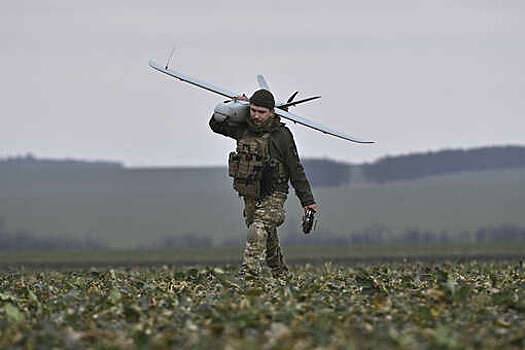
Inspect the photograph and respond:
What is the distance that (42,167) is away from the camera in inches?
4734

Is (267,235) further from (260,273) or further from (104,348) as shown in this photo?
(104,348)

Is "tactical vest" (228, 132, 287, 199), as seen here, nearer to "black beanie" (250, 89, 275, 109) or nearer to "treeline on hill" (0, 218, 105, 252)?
"black beanie" (250, 89, 275, 109)

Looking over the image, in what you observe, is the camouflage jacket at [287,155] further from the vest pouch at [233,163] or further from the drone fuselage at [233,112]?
the vest pouch at [233,163]

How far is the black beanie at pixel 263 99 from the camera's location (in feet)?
61.2

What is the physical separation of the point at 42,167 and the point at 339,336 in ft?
361

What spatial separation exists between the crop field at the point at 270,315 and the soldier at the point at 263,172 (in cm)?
162

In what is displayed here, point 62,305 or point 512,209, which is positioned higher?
point 512,209

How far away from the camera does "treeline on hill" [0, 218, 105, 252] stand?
82312 millimetres

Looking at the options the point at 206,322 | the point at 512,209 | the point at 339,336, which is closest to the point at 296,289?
the point at 206,322

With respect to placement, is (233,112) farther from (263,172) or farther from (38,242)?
(38,242)

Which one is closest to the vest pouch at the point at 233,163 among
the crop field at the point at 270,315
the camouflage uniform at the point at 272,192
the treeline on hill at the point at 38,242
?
the camouflage uniform at the point at 272,192

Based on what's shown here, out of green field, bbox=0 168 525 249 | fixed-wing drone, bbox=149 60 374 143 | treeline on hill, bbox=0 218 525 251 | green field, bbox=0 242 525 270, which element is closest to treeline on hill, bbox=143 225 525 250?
treeline on hill, bbox=0 218 525 251

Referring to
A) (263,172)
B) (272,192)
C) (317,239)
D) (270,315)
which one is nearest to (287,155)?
(263,172)

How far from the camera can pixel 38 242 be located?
8550 cm
